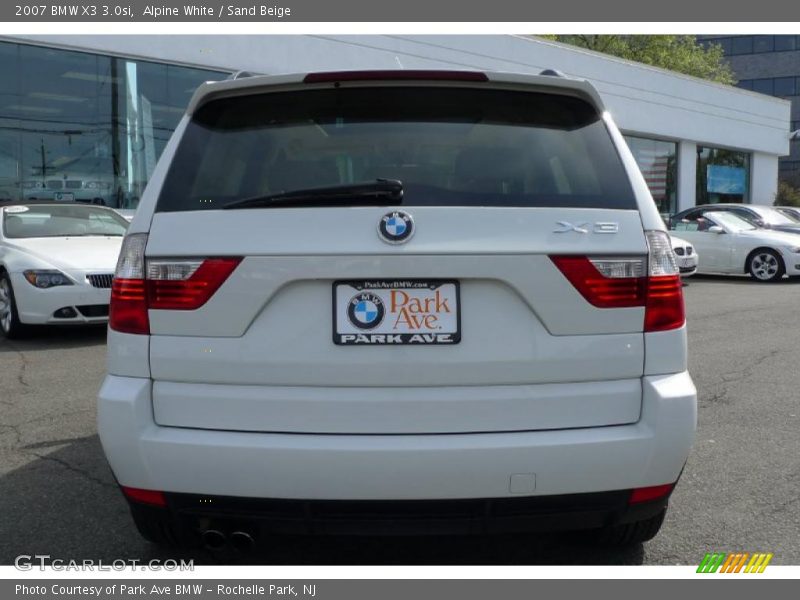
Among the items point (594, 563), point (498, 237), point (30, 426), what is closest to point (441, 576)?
point (594, 563)

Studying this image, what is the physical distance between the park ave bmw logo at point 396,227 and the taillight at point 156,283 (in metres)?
0.45

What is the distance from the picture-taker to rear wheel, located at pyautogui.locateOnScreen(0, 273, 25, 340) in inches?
309

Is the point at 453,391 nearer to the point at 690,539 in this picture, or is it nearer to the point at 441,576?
the point at 441,576

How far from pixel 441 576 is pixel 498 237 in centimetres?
126

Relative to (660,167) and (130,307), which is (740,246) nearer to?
(660,167)

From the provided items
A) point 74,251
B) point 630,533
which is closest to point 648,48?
point 74,251

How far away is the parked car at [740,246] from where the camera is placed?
47.6 feet

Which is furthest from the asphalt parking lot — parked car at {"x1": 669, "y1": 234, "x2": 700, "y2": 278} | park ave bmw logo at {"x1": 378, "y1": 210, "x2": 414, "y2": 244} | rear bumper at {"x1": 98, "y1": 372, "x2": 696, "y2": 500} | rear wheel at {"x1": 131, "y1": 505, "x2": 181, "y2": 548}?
parked car at {"x1": 669, "y1": 234, "x2": 700, "y2": 278}

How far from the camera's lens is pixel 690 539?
3223 millimetres

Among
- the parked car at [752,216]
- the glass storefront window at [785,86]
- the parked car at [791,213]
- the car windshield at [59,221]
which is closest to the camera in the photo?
the car windshield at [59,221]

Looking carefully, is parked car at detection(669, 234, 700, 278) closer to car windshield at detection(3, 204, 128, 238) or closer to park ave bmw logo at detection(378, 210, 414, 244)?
car windshield at detection(3, 204, 128, 238)

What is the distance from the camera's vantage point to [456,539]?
3.23 meters
